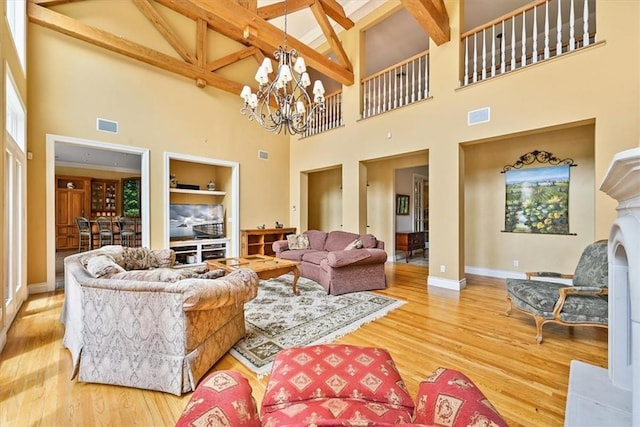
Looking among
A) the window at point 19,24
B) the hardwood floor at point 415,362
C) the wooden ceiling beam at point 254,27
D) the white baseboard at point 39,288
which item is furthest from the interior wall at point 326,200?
the window at point 19,24

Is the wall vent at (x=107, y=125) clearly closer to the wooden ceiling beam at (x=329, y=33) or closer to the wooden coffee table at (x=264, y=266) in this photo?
the wooden coffee table at (x=264, y=266)

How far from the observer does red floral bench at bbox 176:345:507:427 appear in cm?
88

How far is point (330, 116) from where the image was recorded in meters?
6.92

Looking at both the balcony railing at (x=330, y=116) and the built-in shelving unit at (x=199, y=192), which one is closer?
the built-in shelving unit at (x=199, y=192)

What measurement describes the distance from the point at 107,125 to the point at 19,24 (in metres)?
1.56

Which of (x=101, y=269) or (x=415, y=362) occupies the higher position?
(x=101, y=269)

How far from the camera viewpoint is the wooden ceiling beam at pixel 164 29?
5215 millimetres

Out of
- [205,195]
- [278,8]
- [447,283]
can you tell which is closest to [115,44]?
[278,8]

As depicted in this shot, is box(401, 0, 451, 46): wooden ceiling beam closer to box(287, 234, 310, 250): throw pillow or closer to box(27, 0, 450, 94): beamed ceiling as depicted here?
box(27, 0, 450, 94): beamed ceiling

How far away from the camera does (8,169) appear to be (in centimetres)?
318

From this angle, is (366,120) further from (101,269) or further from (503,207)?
(101,269)

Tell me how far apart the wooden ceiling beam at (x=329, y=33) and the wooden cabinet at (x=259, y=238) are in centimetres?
416

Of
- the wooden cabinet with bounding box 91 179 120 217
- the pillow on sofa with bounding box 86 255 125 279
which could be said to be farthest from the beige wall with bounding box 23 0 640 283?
the wooden cabinet with bounding box 91 179 120 217

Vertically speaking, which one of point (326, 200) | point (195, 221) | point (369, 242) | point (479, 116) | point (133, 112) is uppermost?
point (133, 112)
